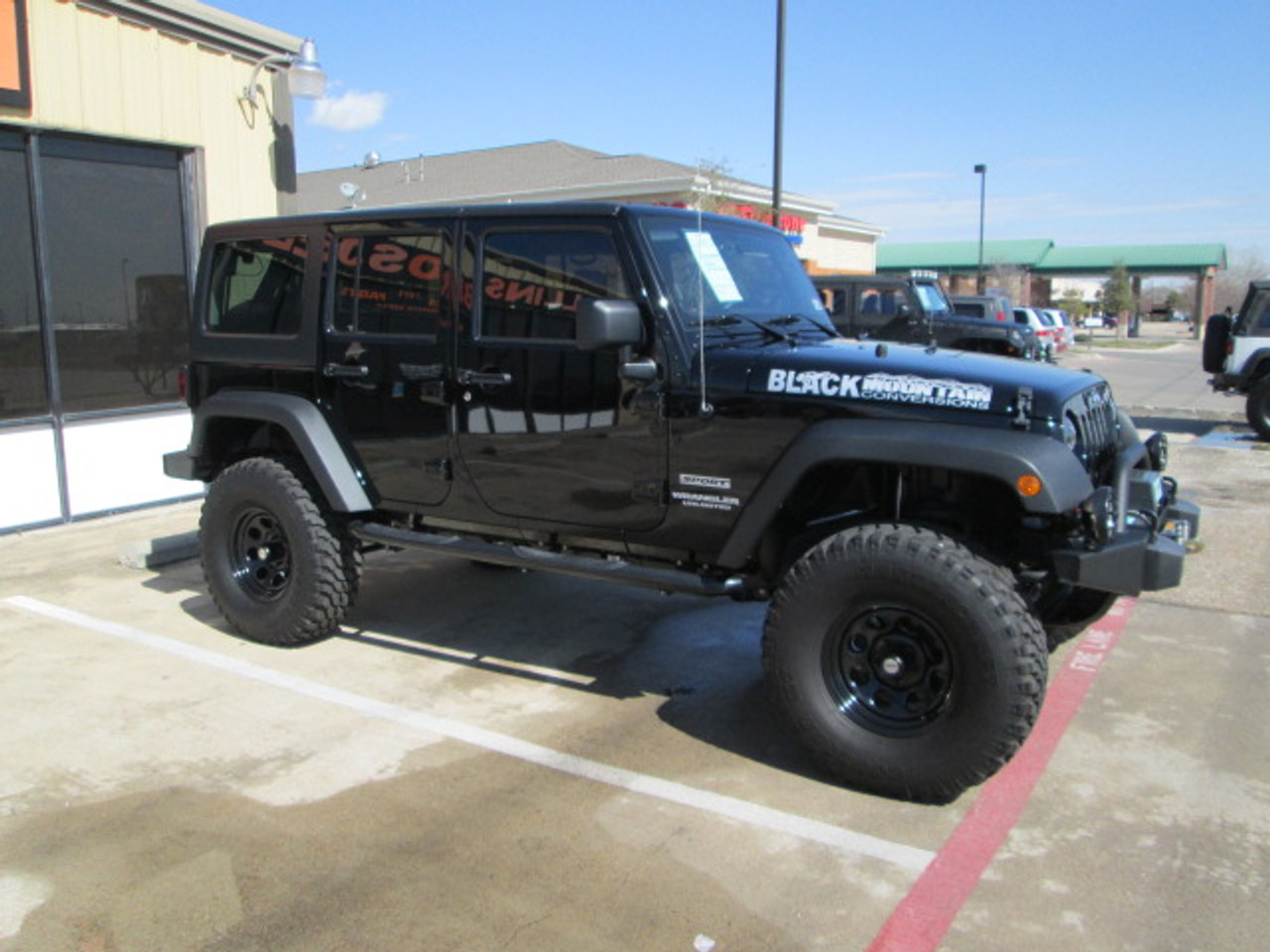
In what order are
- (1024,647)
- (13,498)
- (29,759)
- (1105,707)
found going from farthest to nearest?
(13,498) → (1105,707) → (29,759) → (1024,647)

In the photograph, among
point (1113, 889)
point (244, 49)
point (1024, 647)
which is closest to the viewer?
point (1113, 889)

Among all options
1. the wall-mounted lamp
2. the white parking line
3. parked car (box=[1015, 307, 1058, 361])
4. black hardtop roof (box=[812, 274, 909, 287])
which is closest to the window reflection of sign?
the wall-mounted lamp

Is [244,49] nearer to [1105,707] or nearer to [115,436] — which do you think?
[115,436]

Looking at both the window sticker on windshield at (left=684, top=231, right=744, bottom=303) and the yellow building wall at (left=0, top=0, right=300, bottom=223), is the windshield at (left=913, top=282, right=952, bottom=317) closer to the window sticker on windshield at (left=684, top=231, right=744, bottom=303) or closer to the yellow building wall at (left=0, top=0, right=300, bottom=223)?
the yellow building wall at (left=0, top=0, right=300, bottom=223)

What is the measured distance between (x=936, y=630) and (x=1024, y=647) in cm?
29

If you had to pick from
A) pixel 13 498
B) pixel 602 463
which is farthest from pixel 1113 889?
pixel 13 498

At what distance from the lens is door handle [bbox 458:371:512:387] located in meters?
4.41

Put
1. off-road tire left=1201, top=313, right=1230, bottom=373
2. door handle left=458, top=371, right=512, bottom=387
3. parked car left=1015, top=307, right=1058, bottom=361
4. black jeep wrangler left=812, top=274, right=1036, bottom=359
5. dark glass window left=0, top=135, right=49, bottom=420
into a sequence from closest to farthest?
door handle left=458, top=371, right=512, bottom=387, dark glass window left=0, top=135, right=49, bottom=420, off-road tire left=1201, top=313, right=1230, bottom=373, black jeep wrangler left=812, top=274, right=1036, bottom=359, parked car left=1015, top=307, right=1058, bottom=361

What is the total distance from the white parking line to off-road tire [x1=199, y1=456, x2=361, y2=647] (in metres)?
0.27

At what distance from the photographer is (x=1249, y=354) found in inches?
538

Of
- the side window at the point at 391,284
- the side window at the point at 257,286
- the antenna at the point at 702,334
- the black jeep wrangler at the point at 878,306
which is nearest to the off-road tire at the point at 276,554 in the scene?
the side window at the point at 257,286

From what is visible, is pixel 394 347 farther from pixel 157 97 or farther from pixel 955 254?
pixel 955 254

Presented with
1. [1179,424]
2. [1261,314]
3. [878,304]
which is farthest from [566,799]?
[1179,424]

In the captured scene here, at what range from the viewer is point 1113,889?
311 cm
